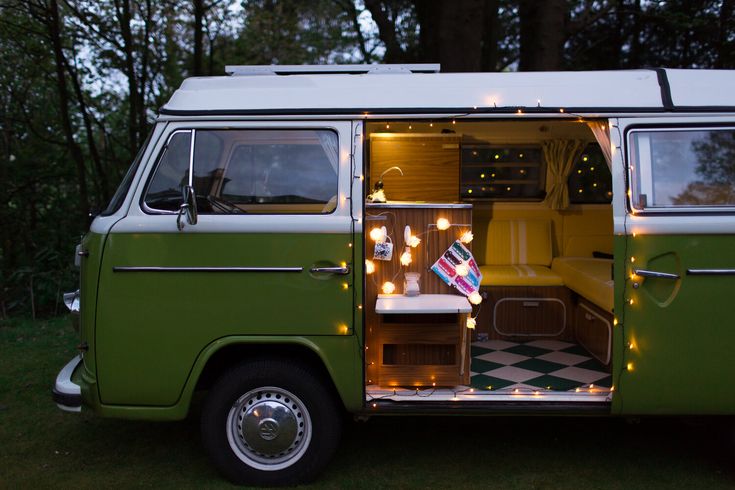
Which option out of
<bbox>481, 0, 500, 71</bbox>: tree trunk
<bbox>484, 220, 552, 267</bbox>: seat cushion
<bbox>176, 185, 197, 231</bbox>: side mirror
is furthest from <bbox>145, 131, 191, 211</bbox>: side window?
<bbox>481, 0, 500, 71</bbox>: tree trunk

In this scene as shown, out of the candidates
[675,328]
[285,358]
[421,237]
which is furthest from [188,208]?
[675,328]

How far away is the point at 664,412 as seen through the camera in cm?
365

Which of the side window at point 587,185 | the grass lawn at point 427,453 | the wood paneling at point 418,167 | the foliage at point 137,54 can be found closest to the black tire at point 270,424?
the grass lawn at point 427,453

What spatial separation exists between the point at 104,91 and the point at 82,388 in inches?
411

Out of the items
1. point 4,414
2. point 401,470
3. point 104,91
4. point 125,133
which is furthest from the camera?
point 125,133

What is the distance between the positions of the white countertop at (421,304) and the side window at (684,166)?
1.29 metres

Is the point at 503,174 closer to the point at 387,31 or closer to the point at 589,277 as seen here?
the point at 589,277

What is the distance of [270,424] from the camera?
146 inches

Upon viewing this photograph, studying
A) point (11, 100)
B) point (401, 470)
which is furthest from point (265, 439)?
point (11, 100)

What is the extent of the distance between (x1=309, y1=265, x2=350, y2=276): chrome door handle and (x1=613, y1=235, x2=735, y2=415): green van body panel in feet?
5.39

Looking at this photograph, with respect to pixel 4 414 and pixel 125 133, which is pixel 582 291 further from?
pixel 125 133

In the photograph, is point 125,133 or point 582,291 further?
point 125,133

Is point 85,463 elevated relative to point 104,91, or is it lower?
lower

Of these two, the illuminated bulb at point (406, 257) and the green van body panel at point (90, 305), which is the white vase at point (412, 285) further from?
the green van body panel at point (90, 305)
